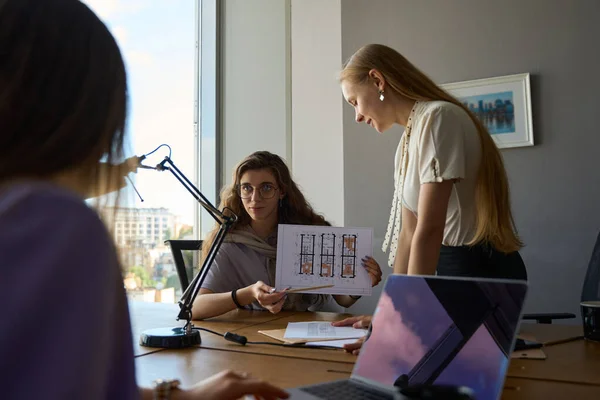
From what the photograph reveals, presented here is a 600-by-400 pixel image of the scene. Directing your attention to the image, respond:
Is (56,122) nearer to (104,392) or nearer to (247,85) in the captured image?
(104,392)

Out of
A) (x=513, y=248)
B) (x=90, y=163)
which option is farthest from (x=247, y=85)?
(x=90, y=163)

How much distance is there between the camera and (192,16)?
3.39 metres

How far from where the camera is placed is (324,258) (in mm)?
1840

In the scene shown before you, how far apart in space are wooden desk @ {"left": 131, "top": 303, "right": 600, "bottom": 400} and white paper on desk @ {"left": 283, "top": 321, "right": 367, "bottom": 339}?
96 mm

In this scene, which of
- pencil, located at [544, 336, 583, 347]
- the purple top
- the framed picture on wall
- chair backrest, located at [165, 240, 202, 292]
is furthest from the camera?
the framed picture on wall

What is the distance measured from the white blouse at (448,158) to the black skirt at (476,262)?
30 mm

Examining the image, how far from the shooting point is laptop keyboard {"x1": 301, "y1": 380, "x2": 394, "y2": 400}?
0.90 metres

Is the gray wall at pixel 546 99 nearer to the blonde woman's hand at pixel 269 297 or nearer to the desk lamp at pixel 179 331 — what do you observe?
the blonde woman's hand at pixel 269 297

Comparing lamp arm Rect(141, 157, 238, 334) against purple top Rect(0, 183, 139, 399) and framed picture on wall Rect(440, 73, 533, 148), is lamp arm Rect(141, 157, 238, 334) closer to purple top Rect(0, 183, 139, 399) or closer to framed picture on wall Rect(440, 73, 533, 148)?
purple top Rect(0, 183, 139, 399)

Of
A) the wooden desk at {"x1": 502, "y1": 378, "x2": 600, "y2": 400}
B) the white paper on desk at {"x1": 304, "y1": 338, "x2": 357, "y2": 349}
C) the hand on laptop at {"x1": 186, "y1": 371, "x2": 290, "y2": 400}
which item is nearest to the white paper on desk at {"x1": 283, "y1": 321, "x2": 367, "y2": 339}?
the white paper on desk at {"x1": 304, "y1": 338, "x2": 357, "y2": 349}

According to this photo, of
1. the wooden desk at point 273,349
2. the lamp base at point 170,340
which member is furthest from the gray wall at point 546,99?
the lamp base at point 170,340

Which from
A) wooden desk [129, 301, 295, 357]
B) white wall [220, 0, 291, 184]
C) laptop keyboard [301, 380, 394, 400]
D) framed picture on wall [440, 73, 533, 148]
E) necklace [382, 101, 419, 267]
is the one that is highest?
white wall [220, 0, 291, 184]

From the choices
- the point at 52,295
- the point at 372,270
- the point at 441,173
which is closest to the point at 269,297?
the point at 372,270

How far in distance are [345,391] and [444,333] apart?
7.8 inches
